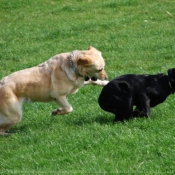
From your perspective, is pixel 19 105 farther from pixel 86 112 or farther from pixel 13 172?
pixel 13 172

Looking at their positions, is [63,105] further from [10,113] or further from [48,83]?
[10,113]

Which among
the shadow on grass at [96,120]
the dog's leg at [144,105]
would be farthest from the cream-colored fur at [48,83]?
the dog's leg at [144,105]

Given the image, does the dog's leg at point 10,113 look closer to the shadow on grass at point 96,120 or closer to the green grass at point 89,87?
the green grass at point 89,87

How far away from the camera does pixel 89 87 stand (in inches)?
416

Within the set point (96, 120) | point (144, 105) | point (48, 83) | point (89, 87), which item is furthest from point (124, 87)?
point (89, 87)

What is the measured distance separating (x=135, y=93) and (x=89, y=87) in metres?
2.39

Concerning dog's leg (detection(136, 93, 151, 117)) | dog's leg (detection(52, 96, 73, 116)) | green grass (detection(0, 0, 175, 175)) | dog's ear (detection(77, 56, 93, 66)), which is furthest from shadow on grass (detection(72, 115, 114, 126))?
dog's ear (detection(77, 56, 93, 66))

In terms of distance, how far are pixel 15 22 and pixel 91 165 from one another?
36.4 feet

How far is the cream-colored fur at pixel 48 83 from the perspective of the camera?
863 cm

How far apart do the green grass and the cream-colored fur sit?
1.09ft

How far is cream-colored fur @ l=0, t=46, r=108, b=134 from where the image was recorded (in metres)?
8.63

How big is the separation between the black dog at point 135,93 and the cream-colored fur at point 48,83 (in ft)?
1.78

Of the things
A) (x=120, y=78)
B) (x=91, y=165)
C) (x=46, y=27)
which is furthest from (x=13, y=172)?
(x=46, y=27)

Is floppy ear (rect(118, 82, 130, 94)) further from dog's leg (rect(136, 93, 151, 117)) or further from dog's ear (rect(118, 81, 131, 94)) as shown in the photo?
dog's leg (rect(136, 93, 151, 117))
